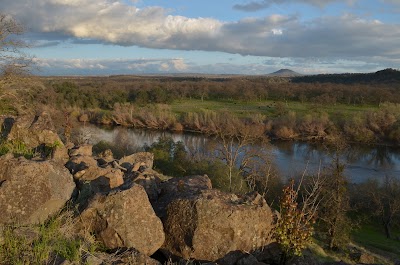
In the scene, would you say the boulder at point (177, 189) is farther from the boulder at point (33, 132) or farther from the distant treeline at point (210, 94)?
the distant treeline at point (210, 94)

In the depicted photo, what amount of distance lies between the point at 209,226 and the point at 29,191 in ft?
11.1

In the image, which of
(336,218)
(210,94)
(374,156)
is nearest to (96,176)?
(336,218)

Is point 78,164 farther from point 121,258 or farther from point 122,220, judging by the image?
point 121,258

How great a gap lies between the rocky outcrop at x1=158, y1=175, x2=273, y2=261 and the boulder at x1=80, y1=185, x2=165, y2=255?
1.72 feet

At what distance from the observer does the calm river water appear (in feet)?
151

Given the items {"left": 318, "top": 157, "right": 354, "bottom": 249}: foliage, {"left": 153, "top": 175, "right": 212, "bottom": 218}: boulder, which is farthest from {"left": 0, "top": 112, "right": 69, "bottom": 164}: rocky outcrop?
{"left": 318, "top": 157, "right": 354, "bottom": 249}: foliage

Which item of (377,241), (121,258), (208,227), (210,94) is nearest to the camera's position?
(121,258)

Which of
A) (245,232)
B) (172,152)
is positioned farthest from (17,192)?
(172,152)

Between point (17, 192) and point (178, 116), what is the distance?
233 feet

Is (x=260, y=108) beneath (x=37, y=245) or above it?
beneath

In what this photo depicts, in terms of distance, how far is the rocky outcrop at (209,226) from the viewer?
306 inches

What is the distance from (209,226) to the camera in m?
7.79

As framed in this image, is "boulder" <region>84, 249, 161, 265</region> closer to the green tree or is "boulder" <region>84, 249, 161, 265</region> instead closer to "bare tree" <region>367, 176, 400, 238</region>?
the green tree

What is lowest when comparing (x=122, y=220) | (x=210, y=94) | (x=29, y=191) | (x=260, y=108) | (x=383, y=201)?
(x=383, y=201)
